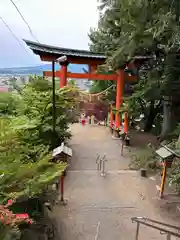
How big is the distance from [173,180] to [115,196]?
1.69 m

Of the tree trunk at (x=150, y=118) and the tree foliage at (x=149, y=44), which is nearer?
the tree foliage at (x=149, y=44)

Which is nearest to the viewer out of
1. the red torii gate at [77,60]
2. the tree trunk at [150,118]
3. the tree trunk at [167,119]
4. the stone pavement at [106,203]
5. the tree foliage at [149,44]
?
the stone pavement at [106,203]

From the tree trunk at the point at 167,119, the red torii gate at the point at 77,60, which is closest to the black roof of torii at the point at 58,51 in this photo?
the red torii gate at the point at 77,60

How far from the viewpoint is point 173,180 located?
7168 mm

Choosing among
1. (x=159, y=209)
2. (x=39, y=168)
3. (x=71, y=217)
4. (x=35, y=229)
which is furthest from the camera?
(x=159, y=209)

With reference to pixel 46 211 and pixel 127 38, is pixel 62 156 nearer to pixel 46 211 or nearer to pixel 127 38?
pixel 46 211

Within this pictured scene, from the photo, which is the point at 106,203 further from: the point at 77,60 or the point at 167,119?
the point at 77,60

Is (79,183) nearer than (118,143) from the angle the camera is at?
Yes

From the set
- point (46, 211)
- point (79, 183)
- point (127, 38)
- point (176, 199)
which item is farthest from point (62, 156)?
point (127, 38)

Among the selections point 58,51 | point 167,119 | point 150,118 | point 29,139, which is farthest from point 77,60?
point 29,139

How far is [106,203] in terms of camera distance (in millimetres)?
7164

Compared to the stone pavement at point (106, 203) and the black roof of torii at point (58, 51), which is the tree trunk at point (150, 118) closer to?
the black roof of torii at point (58, 51)

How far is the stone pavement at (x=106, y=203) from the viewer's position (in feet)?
18.9

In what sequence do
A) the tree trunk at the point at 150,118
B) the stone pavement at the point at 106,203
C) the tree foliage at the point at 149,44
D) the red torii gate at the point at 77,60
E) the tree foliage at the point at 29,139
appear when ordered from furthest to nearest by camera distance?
the tree trunk at the point at 150,118 → the red torii gate at the point at 77,60 → the tree foliage at the point at 149,44 → the stone pavement at the point at 106,203 → the tree foliage at the point at 29,139
